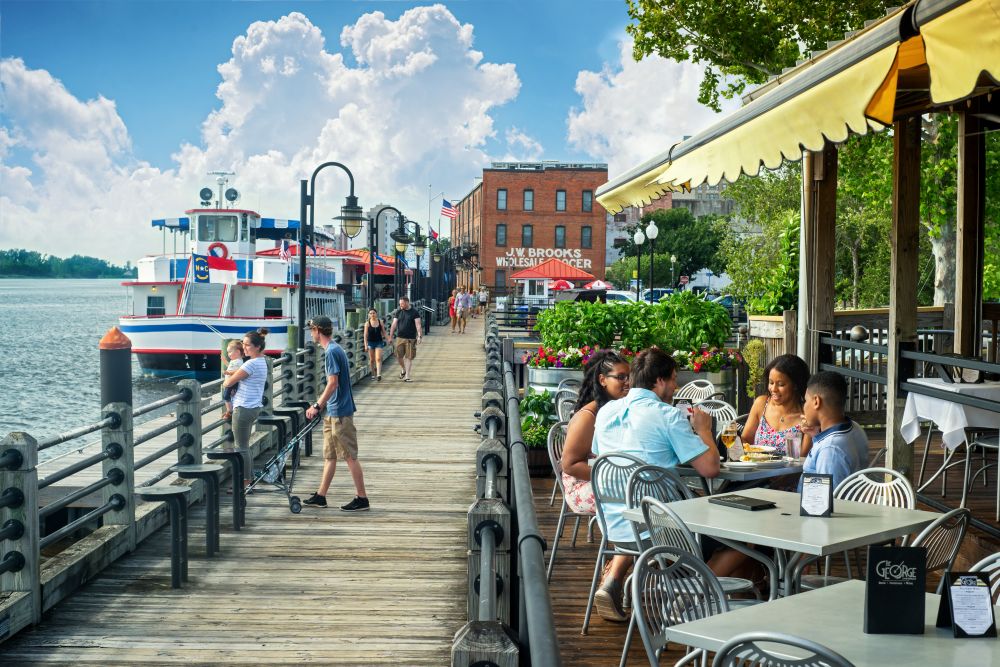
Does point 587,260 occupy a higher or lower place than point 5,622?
higher

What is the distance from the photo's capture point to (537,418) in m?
11.1

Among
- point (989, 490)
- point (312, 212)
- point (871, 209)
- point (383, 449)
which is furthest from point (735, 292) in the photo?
point (989, 490)

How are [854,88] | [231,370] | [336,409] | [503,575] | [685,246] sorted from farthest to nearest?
1. [685,246]
2. [231,370]
3. [336,409]
4. [503,575]
5. [854,88]

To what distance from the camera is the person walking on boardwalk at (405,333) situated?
2297cm

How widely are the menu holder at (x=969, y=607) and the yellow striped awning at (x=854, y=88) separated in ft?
5.49

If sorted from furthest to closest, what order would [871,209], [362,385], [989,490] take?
[871,209], [362,385], [989,490]

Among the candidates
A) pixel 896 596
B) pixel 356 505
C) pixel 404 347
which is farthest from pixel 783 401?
pixel 404 347

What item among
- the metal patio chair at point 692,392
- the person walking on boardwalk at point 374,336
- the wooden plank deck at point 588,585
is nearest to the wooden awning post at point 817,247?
the metal patio chair at point 692,392

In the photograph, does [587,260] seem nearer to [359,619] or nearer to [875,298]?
[875,298]

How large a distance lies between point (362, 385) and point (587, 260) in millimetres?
63125

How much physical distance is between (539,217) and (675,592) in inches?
3211

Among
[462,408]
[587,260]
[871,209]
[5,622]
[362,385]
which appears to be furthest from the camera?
[587,260]

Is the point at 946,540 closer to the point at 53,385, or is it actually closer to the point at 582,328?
the point at 582,328

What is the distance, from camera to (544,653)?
8.16 ft
